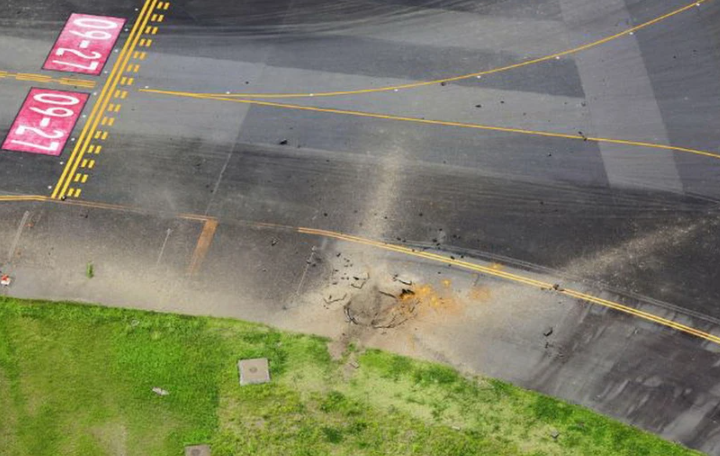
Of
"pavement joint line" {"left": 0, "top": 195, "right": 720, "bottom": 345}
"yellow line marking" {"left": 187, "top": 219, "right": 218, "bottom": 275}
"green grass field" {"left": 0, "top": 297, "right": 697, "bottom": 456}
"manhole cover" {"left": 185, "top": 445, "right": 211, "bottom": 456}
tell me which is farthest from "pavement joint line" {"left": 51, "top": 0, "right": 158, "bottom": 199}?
"manhole cover" {"left": 185, "top": 445, "right": 211, "bottom": 456}

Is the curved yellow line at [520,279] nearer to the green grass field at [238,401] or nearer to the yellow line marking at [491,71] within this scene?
the green grass field at [238,401]

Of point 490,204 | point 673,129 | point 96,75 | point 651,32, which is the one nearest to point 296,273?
point 490,204

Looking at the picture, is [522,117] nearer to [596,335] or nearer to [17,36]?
[596,335]

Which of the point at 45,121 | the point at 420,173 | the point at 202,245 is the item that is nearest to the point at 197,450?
the point at 202,245

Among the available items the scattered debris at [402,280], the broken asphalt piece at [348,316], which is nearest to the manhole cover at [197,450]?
the broken asphalt piece at [348,316]

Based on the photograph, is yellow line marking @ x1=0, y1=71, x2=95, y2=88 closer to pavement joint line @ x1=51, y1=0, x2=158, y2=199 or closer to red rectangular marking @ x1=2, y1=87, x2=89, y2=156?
red rectangular marking @ x1=2, y1=87, x2=89, y2=156

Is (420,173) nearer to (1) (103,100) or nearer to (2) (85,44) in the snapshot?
(1) (103,100)
